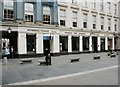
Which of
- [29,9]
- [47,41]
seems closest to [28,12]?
[29,9]

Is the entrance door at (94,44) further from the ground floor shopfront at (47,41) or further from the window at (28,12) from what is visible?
the window at (28,12)

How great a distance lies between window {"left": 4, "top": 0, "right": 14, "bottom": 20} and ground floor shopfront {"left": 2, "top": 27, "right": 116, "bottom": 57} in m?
1.61

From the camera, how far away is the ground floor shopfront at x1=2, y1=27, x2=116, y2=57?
30494mm

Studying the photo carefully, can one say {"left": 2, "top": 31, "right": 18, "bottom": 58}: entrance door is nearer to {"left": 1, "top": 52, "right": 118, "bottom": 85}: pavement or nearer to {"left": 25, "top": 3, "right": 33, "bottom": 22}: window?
{"left": 25, "top": 3, "right": 33, "bottom": 22}: window

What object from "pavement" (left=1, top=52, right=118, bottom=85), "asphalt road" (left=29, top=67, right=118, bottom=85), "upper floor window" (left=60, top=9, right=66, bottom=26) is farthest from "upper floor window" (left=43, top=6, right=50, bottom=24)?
"asphalt road" (left=29, top=67, right=118, bottom=85)

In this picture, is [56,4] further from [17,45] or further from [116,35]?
[116,35]

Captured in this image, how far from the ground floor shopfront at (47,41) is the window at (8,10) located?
5.28ft

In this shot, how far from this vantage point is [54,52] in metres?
34.9

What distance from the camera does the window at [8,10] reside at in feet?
97.2

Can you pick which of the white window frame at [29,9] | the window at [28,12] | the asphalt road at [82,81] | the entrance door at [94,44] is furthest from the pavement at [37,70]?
the entrance door at [94,44]

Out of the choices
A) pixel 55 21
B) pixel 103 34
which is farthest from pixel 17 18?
pixel 103 34

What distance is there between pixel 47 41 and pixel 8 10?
763cm

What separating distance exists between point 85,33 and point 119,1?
670 inches

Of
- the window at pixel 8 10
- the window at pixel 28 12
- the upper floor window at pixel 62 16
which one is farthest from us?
the upper floor window at pixel 62 16
